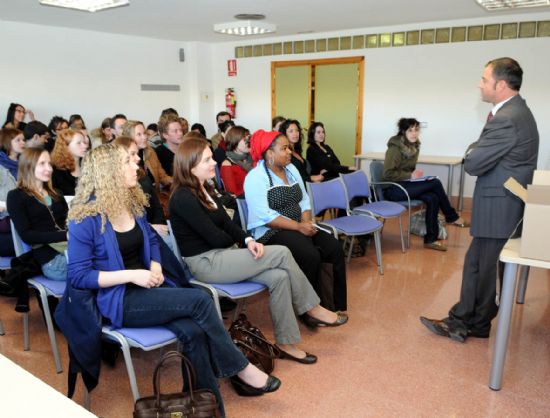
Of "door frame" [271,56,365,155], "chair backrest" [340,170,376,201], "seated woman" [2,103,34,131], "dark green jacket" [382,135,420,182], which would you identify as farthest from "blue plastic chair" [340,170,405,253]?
"seated woman" [2,103,34,131]

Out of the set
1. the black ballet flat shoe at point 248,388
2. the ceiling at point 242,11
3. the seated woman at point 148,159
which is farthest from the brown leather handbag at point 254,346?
the ceiling at point 242,11

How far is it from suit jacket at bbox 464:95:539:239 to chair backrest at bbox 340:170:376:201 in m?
1.78

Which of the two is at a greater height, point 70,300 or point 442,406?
point 70,300

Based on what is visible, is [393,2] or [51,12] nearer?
[393,2]

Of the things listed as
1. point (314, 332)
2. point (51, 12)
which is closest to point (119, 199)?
point (314, 332)

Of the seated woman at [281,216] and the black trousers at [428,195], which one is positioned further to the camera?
the black trousers at [428,195]

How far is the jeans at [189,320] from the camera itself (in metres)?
2.10

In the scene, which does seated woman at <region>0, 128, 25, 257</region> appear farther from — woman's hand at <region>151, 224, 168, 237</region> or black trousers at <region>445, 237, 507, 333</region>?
black trousers at <region>445, 237, 507, 333</region>

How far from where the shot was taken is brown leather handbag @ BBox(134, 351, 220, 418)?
192 cm

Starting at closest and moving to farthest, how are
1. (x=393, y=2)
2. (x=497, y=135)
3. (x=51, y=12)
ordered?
(x=497, y=135)
(x=393, y=2)
(x=51, y=12)

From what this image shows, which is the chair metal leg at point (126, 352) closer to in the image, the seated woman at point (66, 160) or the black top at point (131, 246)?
the black top at point (131, 246)

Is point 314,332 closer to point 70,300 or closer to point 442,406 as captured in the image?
point 442,406

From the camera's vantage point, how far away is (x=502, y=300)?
91.4 inches

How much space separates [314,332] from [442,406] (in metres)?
0.95
